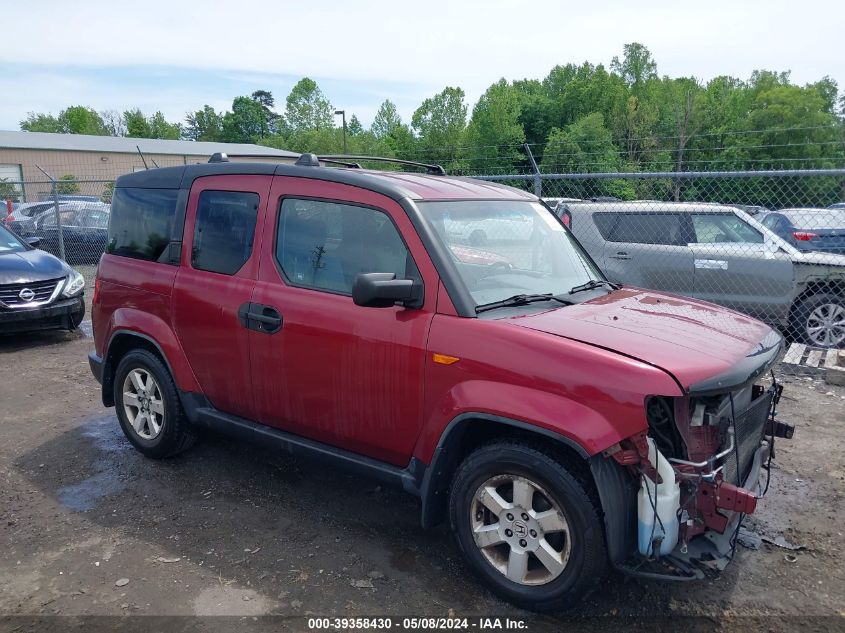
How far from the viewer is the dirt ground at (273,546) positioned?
3.16 m

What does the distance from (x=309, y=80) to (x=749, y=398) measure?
86301 mm

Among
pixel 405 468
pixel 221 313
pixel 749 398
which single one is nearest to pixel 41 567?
pixel 221 313

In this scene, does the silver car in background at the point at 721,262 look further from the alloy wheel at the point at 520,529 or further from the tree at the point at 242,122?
the tree at the point at 242,122

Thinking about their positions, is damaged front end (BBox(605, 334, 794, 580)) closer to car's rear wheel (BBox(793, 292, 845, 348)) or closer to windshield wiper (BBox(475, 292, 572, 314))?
windshield wiper (BBox(475, 292, 572, 314))

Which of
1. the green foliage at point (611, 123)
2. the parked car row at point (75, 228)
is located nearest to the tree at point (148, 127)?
the green foliage at point (611, 123)

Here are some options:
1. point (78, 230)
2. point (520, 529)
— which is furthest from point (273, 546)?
point (78, 230)

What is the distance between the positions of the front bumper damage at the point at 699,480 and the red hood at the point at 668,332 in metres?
0.18

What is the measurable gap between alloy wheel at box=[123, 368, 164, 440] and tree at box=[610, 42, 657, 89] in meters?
83.1

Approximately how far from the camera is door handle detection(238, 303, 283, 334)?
3771mm

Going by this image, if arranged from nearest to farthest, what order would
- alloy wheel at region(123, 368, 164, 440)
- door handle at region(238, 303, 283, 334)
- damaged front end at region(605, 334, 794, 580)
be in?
1. damaged front end at region(605, 334, 794, 580)
2. door handle at region(238, 303, 283, 334)
3. alloy wheel at region(123, 368, 164, 440)

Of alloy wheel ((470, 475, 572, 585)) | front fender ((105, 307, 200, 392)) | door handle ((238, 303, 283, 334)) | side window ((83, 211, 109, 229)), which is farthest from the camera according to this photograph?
side window ((83, 211, 109, 229))

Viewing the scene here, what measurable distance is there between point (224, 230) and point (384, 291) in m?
1.56

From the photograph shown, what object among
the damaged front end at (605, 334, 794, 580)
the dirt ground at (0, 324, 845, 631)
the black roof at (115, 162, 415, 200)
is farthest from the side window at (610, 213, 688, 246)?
the damaged front end at (605, 334, 794, 580)

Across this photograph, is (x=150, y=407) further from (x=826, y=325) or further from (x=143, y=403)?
(x=826, y=325)
